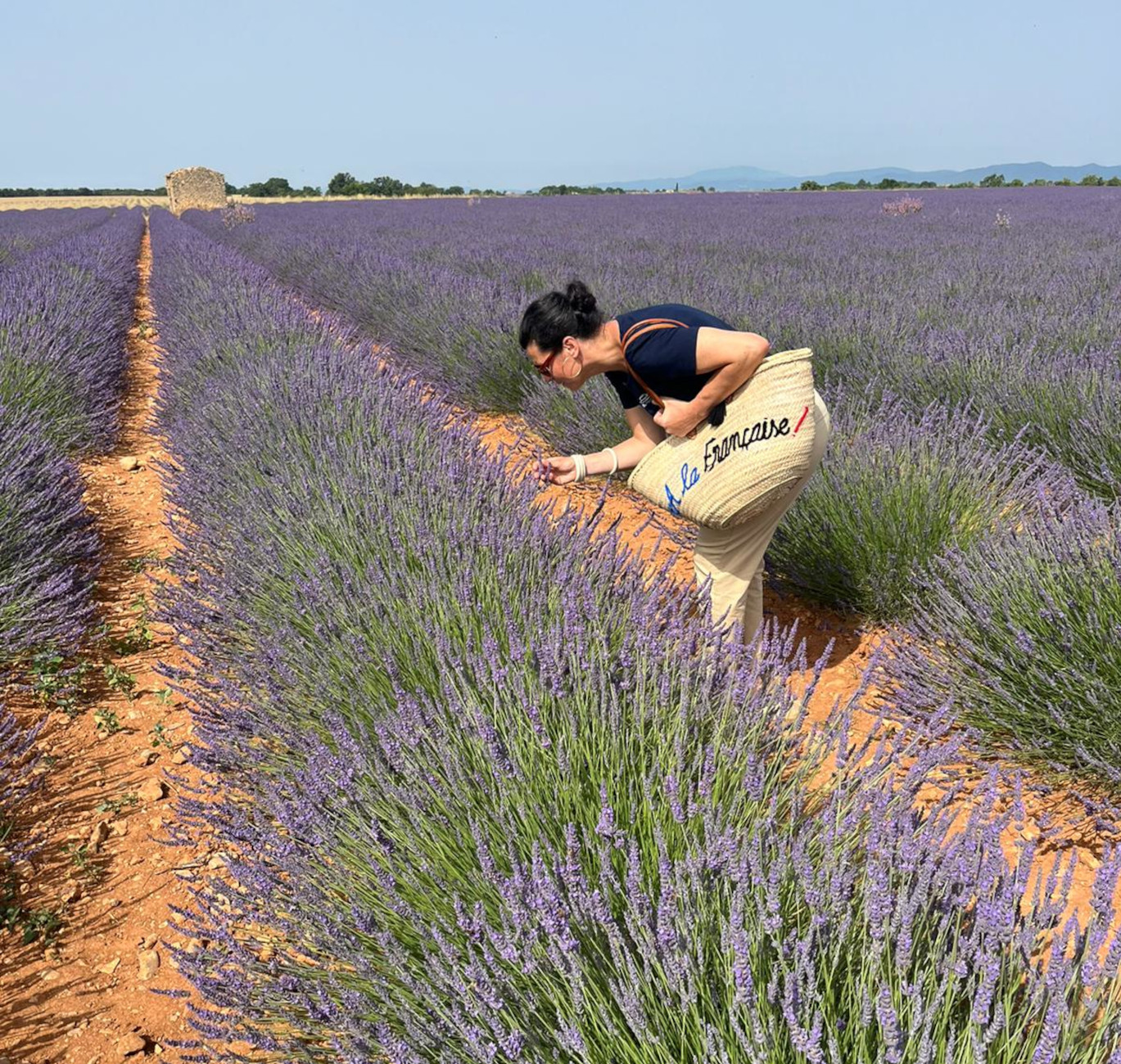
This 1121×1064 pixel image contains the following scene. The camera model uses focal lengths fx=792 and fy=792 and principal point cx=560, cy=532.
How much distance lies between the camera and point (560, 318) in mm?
1991

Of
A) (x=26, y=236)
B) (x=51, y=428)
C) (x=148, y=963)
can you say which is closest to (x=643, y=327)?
(x=148, y=963)

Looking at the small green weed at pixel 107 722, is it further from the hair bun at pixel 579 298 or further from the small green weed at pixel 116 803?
the hair bun at pixel 579 298

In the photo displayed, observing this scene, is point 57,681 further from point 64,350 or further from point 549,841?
point 64,350

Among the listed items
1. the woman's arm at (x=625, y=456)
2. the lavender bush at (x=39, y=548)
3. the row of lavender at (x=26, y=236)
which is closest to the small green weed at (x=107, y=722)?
the lavender bush at (x=39, y=548)

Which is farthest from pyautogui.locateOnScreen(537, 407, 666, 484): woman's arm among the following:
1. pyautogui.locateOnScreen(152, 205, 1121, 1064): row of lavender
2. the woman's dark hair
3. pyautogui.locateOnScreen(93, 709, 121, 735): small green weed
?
pyautogui.locateOnScreen(93, 709, 121, 735): small green weed

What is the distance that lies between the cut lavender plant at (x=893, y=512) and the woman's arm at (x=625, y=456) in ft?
3.14

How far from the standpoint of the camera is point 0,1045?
4.91 feet

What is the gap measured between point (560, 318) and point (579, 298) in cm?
9

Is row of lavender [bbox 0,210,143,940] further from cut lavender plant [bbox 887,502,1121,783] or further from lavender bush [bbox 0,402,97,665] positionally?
cut lavender plant [bbox 887,502,1121,783]

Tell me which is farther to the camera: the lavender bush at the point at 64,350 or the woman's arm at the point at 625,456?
the lavender bush at the point at 64,350

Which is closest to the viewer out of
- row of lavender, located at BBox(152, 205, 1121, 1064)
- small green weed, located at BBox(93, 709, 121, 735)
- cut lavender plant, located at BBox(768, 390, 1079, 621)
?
row of lavender, located at BBox(152, 205, 1121, 1064)

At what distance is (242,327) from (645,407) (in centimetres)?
372

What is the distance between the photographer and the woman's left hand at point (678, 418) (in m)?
2.06

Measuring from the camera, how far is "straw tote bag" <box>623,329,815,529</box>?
2018 mm
